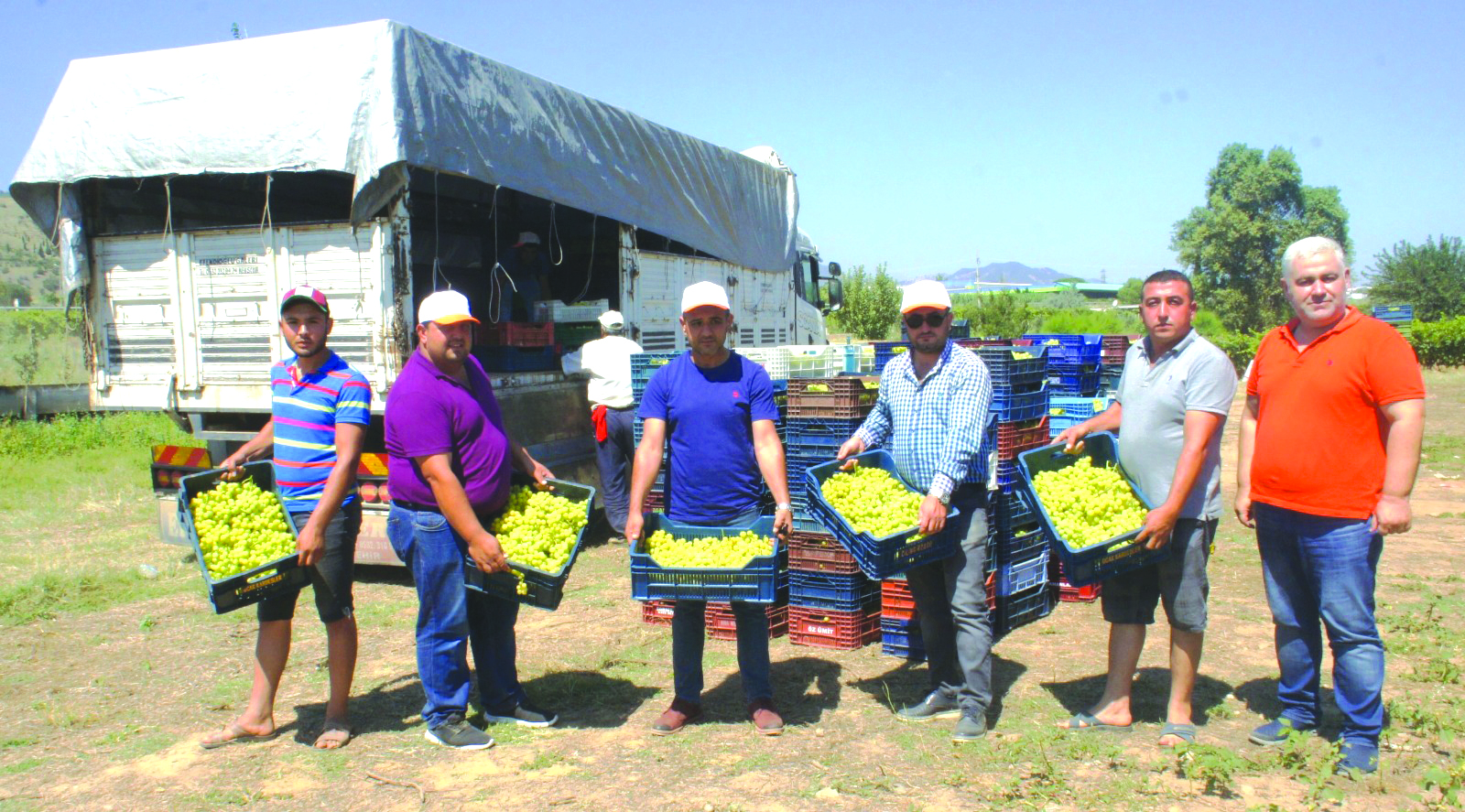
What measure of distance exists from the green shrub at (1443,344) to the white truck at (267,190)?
31522 mm

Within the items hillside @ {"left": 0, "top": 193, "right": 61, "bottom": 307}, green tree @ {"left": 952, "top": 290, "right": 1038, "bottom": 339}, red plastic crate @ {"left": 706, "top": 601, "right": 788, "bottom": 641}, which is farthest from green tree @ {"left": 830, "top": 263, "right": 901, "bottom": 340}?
hillside @ {"left": 0, "top": 193, "right": 61, "bottom": 307}

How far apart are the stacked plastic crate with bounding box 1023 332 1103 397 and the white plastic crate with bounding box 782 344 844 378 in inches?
65.9

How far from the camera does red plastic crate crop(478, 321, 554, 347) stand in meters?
9.12

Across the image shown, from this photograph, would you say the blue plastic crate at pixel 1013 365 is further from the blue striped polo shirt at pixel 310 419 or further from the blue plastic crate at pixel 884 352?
the blue striped polo shirt at pixel 310 419

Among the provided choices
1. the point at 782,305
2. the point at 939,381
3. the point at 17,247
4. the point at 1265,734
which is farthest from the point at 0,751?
the point at 17,247

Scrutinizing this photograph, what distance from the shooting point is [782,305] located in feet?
46.9

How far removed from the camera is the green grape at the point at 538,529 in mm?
4590

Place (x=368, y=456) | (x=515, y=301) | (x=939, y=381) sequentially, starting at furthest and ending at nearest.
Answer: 1. (x=515, y=301)
2. (x=368, y=456)
3. (x=939, y=381)

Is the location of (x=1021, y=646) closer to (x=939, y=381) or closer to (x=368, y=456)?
(x=939, y=381)

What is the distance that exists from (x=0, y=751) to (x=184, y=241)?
4.36m

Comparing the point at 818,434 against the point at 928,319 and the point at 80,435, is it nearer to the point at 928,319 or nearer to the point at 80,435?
the point at 928,319

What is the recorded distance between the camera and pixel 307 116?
721 centimetres

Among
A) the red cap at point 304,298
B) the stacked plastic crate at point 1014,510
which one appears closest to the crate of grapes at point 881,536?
the stacked plastic crate at point 1014,510

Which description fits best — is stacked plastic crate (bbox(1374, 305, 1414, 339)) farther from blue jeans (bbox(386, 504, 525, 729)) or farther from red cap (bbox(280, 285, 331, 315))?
red cap (bbox(280, 285, 331, 315))
